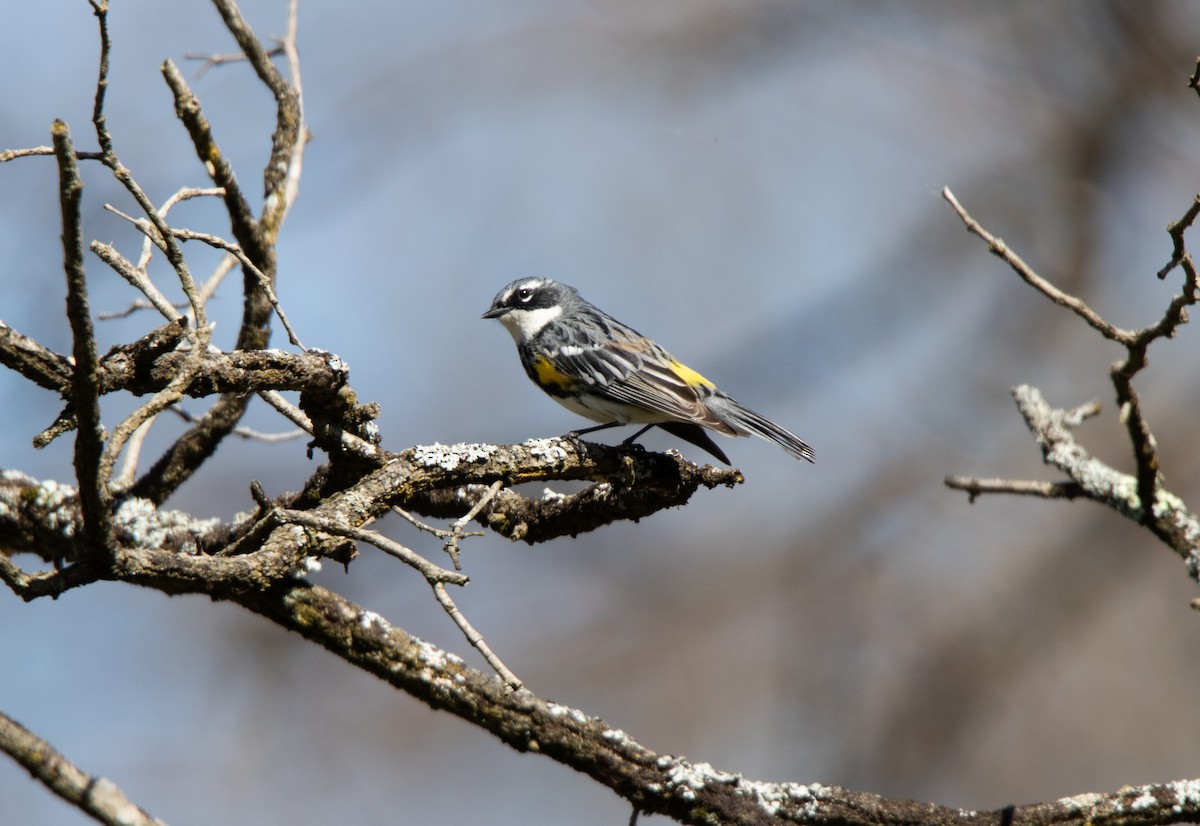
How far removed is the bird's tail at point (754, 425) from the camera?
Result: 5004 millimetres

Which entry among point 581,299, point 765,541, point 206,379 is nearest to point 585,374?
point 581,299

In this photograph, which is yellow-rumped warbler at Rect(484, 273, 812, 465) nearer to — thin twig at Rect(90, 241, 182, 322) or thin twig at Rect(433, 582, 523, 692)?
thin twig at Rect(90, 241, 182, 322)

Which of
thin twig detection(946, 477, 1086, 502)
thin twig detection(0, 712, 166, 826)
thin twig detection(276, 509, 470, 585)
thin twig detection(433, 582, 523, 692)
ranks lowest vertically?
thin twig detection(0, 712, 166, 826)

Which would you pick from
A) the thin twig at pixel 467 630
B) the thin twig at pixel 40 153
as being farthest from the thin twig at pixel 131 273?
the thin twig at pixel 467 630

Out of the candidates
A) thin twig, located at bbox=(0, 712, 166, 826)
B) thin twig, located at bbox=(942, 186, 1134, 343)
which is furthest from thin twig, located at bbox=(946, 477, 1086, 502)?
thin twig, located at bbox=(0, 712, 166, 826)

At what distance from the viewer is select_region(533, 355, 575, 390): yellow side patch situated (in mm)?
5137

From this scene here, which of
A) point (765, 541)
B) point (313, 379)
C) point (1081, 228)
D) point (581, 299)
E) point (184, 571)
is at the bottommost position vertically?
point (184, 571)

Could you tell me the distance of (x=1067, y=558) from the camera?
902cm

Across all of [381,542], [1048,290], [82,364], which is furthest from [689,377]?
[82,364]

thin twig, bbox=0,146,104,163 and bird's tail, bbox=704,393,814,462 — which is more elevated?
bird's tail, bbox=704,393,814,462

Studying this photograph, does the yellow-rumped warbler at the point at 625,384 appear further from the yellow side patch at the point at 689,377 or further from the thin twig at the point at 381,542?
the thin twig at the point at 381,542

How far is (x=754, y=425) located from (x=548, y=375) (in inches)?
42.2

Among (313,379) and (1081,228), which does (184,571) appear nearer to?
(313,379)

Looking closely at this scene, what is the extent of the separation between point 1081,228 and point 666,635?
569 cm
